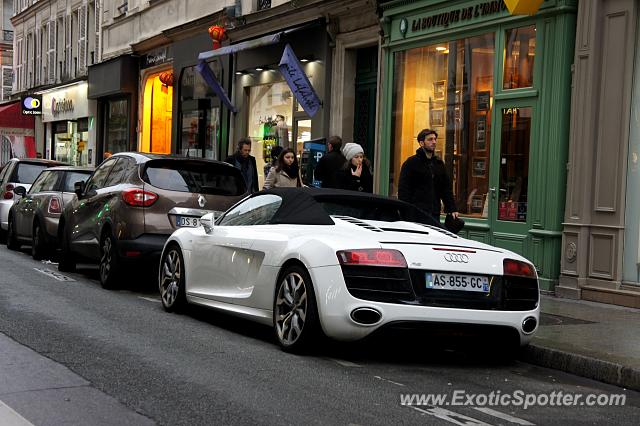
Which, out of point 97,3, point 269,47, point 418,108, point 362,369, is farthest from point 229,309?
point 97,3

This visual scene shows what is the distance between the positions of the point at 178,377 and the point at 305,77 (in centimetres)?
1181

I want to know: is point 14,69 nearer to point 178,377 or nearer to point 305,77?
point 305,77

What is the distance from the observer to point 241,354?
7.47 meters

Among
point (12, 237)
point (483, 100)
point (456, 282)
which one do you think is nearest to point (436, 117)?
point (483, 100)

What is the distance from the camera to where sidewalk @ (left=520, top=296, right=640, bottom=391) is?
7.20m

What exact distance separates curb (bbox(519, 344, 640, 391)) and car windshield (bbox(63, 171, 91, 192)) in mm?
9900

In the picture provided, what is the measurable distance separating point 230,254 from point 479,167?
20.4 ft

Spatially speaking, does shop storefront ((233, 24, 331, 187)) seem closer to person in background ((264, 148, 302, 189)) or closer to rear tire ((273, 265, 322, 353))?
person in background ((264, 148, 302, 189))

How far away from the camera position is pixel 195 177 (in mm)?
11625

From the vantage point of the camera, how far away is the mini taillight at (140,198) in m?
11.2

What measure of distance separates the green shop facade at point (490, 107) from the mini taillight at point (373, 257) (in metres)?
5.39

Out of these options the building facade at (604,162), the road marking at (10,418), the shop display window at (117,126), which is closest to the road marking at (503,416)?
the road marking at (10,418)

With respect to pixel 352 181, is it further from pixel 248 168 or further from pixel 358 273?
pixel 358 273

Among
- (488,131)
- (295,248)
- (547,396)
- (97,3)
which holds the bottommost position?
(547,396)
